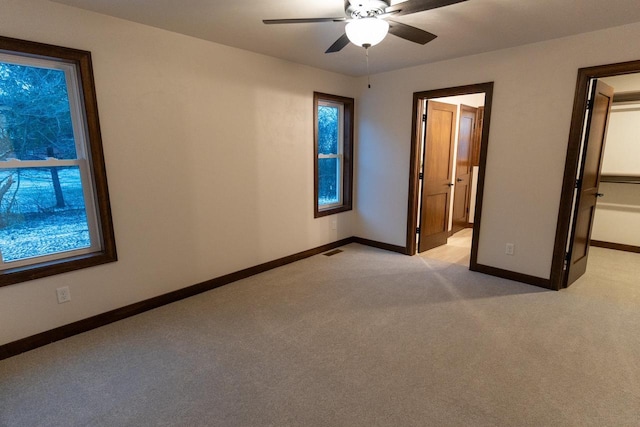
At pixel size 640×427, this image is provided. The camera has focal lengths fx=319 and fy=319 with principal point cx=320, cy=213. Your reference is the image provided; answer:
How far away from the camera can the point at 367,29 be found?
6.30ft

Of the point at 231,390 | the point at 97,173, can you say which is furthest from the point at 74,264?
the point at 231,390

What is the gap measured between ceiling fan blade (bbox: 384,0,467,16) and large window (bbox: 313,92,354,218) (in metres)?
2.36

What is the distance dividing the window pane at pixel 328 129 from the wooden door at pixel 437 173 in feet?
4.06

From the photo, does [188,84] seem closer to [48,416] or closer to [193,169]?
[193,169]

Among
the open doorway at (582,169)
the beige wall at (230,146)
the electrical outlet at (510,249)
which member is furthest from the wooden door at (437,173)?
the open doorway at (582,169)

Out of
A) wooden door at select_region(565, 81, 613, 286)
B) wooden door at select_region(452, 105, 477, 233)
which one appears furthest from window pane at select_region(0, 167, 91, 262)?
wooden door at select_region(452, 105, 477, 233)

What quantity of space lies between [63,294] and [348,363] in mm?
2165

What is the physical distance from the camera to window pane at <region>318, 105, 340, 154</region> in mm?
4332

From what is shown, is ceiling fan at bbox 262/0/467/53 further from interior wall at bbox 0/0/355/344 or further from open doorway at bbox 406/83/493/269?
open doorway at bbox 406/83/493/269

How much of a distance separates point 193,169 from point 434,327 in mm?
2525

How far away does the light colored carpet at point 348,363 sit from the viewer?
68.2 inches

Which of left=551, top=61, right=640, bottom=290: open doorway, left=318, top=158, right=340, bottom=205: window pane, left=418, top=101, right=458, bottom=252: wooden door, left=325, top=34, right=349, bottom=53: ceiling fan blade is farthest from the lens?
left=318, top=158, right=340, bottom=205: window pane

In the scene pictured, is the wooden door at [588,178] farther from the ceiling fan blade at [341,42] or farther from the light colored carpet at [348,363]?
the ceiling fan blade at [341,42]

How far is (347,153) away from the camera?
4590 mm
